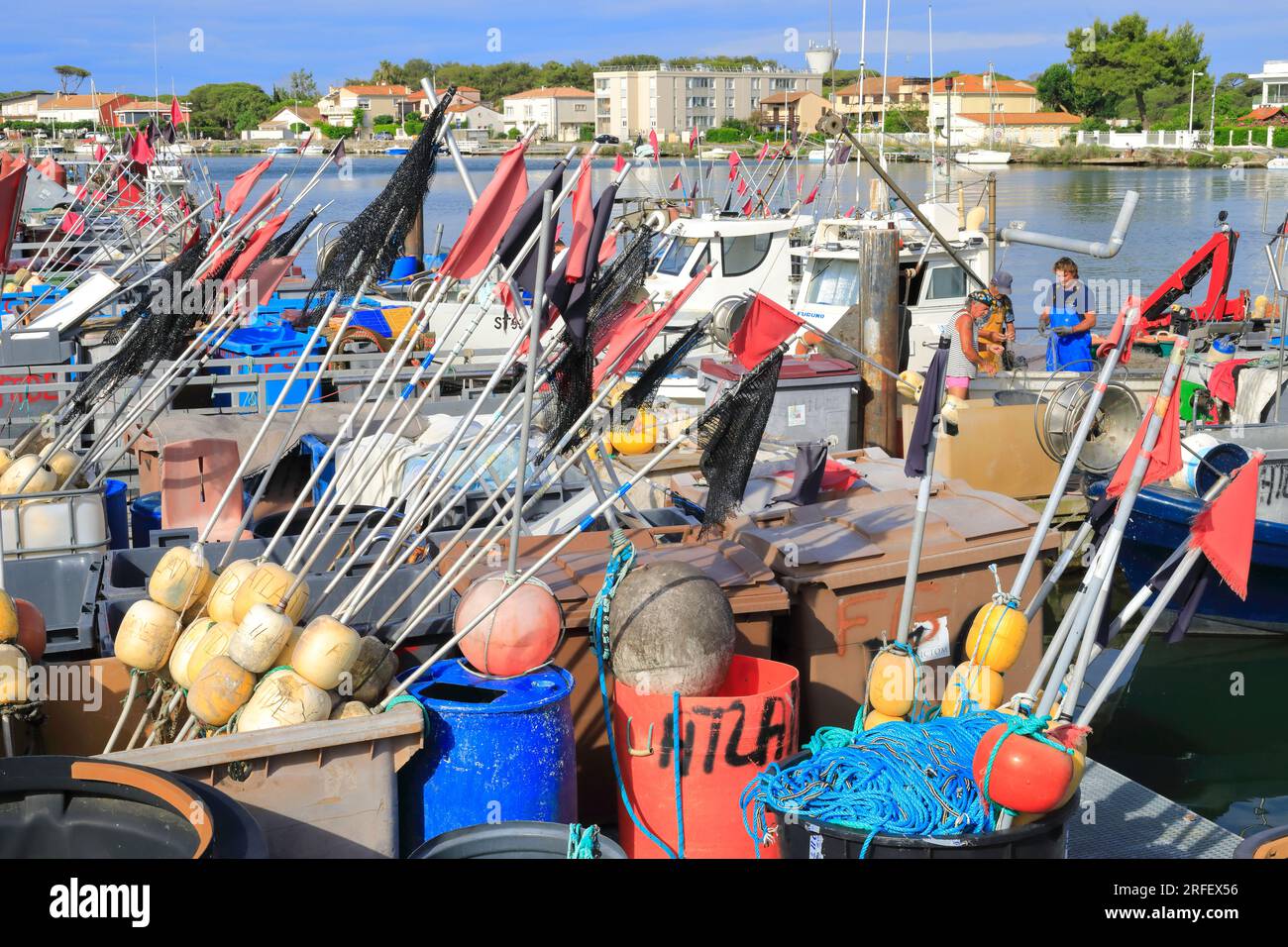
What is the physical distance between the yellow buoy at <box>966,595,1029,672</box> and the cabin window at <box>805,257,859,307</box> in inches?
505

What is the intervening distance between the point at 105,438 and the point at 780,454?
4119 millimetres

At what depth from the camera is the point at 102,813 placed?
3.74 meters

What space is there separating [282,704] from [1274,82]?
123m

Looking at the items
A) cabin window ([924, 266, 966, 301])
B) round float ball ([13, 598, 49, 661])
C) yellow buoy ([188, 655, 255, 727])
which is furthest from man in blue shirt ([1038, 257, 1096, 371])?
round float ball ([13, 598, 49, 661])

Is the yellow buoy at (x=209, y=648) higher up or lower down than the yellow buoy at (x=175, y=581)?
lower down

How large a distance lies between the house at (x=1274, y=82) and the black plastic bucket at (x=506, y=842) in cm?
11822

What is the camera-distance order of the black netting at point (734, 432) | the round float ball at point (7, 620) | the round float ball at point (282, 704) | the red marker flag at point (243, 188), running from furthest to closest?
the red marker flag at point (243, 188) < the black netting at point (734, 432) < the round float ball at point (7, 620) < the round float ball at point (282, 704)

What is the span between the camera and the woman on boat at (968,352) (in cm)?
1141

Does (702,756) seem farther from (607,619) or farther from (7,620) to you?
(7,620)

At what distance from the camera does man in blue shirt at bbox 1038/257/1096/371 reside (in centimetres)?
1350

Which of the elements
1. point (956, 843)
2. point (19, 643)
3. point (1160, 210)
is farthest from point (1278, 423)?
point (1160, 210)

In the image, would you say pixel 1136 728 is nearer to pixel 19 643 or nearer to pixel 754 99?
pixel 19 643

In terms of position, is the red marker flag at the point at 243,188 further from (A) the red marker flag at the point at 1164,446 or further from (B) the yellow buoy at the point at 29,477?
(A) the red marker flag at the point at 1164,446

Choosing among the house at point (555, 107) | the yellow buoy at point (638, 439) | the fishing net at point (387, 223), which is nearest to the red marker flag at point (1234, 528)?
the fishing net at point (387, 223)
